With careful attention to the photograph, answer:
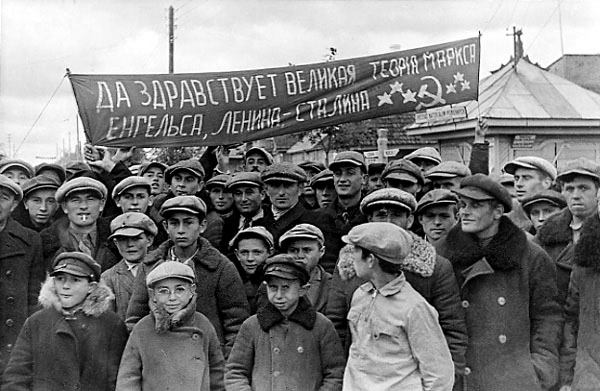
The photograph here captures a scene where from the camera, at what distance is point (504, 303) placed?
12.4ft

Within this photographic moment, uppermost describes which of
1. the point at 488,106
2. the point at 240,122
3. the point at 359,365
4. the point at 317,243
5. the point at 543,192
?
the point at 488,106

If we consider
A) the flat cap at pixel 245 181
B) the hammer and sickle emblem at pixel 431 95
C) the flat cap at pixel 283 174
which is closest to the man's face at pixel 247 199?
the flat cap at pixel 245 181

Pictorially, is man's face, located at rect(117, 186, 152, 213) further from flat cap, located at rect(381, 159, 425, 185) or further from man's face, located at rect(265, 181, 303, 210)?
flat cap, located at rect(381, 159, 425, 185)

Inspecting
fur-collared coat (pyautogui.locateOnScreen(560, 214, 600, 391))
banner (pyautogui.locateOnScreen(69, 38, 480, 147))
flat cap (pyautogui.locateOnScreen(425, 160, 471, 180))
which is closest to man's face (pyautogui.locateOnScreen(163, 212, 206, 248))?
banner (pyautogui.locateOnScreen(69, 38, 480, 147))

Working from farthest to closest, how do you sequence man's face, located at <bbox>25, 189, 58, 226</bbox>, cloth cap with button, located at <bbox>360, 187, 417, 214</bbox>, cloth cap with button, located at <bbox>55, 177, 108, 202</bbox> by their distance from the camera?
man's face, located at <bbox>25, 189, 58, 226</bbox> → cloth cap with button, located at <bbox>55, 177, 108, 202</bbox> → cloth cap with button, located at <bbox>360, 187, 417, 214</bbox>

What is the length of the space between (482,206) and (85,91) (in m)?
3.35

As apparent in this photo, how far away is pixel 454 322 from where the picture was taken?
367cm

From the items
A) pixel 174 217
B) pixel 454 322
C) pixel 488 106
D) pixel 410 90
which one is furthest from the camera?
pixel 488 106

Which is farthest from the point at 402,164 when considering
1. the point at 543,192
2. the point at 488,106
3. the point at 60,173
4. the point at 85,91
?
the point at 488,106

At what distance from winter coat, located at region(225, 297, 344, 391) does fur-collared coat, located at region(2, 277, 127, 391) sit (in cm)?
68

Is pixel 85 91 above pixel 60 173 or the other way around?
above

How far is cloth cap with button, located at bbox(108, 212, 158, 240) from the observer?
14.6ft

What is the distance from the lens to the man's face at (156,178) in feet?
22.4

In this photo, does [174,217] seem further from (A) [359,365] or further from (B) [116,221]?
(A) [359,365]
